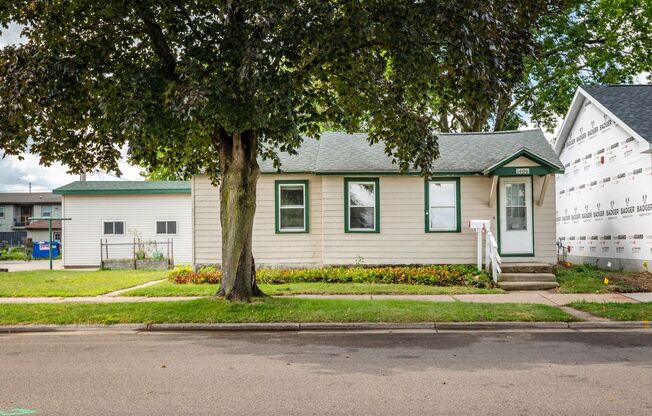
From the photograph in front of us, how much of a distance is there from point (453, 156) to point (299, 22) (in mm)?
10878

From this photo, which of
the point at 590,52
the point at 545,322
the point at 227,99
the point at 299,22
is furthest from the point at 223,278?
the point at 590,52

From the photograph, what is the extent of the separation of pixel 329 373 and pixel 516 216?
43.2 ft

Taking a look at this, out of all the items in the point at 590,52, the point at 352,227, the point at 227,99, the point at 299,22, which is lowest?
the point at 352,227

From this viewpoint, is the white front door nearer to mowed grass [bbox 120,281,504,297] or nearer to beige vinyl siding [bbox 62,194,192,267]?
mowed grass [bbox 120,281,504,297]

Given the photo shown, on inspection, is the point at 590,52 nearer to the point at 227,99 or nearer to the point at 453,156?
the point at 453,156

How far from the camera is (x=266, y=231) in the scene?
19422 mm

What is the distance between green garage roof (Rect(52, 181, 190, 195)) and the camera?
27141mm

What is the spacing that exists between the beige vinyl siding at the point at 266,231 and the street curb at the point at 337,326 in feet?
28.2

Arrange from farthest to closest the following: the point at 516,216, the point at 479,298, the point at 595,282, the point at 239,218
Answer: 1. the point at 516,216
2. the point at 595,282
3. the point at 479,298
4. the point at 239,218

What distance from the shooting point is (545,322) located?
10688 mm

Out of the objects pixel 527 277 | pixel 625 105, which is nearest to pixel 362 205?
pixel 527 277

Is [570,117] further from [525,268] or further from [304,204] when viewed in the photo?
[304,204]

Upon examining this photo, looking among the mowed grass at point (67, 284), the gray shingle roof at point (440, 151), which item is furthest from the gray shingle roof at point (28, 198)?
the gray shingle roof at point (440, 151)

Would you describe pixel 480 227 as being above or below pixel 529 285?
above
